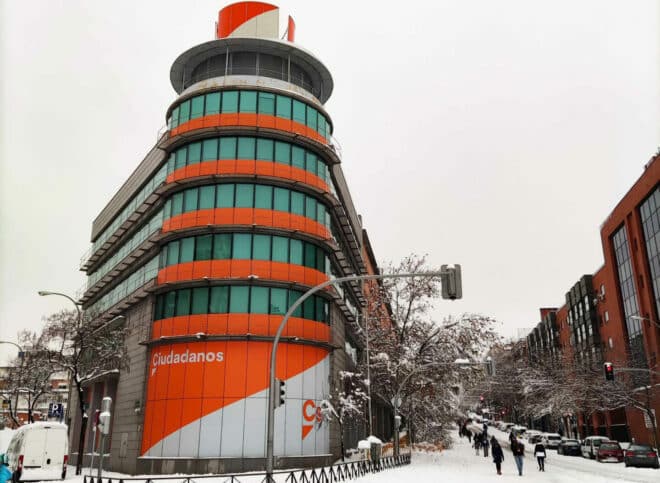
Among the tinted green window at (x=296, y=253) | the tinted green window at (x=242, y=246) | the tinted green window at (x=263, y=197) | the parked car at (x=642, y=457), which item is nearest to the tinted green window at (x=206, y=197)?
the tinted green window at (x=242, y=246)

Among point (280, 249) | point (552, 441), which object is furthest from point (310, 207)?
point (552, 441)

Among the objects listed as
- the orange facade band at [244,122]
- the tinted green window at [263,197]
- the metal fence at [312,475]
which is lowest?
the metal fence at [312,475]

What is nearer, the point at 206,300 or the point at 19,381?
the point at 206,300

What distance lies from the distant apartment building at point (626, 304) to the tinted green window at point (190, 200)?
35060mm

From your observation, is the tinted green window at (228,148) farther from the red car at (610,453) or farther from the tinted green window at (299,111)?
the red car at (610,453)

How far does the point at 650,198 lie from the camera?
5550 centimetres

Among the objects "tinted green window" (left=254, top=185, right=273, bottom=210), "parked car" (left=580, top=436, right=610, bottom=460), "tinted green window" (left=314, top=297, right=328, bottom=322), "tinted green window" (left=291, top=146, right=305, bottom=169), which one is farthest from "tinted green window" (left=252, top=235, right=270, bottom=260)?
"parked car" (left=580, top=436, right=610, bottom=460)

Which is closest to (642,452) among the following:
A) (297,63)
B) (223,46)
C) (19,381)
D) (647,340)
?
(647,340)

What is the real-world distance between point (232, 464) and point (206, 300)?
357 inches

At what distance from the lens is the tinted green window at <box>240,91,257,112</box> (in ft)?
120

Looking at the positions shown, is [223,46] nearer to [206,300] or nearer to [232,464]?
[206,300]

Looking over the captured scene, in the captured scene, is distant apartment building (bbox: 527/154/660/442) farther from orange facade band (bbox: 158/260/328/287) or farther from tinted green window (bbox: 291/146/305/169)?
tinted green window (bbox: 291/146/305/169)

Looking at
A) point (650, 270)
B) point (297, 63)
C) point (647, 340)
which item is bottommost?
point (647, 340)

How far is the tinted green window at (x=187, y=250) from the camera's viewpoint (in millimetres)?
34781
